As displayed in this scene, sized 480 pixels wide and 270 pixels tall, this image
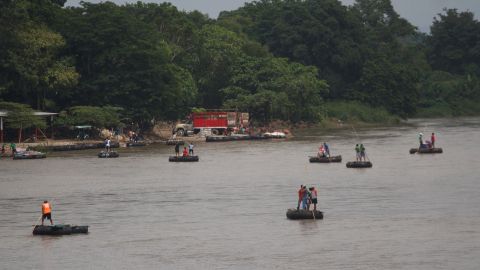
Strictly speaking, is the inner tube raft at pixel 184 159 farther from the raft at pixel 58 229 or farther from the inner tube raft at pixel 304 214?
the raft at pixel 58 229

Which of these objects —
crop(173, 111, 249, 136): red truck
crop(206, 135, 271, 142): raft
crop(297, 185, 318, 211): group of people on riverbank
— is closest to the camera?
crop(297, 185, 318, 211): group of people on riverbank

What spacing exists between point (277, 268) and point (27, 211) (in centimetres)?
1856

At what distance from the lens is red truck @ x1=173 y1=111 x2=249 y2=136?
10638 centimetres

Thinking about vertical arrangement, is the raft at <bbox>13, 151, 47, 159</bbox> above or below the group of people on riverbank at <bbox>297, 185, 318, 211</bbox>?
above

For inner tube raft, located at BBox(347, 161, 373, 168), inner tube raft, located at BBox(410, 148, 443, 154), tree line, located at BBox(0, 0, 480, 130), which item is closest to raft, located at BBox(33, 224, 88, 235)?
inner tube raft, located at BBox(347, 161, 373, 168)

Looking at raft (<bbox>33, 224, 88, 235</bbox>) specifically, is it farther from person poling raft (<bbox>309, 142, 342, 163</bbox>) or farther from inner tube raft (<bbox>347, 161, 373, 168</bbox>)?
person poling raft (<bbox>309, 142, 342, 163</bbox>)

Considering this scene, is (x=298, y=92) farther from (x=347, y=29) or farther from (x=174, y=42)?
(x=347, y=29)

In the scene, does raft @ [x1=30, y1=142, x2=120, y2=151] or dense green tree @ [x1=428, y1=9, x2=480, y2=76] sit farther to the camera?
dense green tree @ [x1=428, y1=9, x2=480, y2=76]

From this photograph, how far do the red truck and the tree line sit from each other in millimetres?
2054

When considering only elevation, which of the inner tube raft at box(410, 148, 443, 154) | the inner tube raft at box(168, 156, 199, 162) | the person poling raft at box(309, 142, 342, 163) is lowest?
the inner tube raft at box(168, 156, 199, 162)

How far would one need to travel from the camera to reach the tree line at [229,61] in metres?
Answer: 95.0

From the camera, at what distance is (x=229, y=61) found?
122062 mm

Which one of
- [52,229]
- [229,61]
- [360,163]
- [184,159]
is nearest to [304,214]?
[52,229]

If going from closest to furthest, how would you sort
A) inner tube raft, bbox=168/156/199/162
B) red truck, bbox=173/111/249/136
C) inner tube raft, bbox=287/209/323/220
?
inner tube raft, bbox=287/209/323/220 → inner tube raft, bbox=168/156/199/162 → red truck, bbox=173/111/249/136
